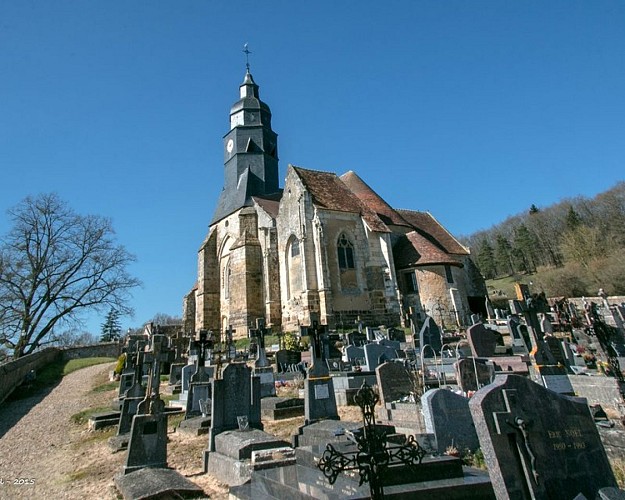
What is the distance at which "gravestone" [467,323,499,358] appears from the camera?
405 inches

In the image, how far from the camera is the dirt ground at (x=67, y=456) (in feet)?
16.9

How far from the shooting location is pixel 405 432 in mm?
5867

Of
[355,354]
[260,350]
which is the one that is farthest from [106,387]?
[355,354]

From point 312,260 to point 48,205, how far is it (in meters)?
17.3

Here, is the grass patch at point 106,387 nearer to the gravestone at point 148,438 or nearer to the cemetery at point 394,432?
the cemetery at point 394,432

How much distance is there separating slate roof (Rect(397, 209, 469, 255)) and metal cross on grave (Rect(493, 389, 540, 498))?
76.4 feet

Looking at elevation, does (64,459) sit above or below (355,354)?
below

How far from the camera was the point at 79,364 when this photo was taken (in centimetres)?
2420

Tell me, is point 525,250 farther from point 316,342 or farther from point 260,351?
point 316,342

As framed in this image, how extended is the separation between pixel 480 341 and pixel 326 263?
35.3 feet

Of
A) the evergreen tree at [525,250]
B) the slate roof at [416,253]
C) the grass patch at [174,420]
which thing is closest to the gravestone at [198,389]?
the grass patch at [174,420]

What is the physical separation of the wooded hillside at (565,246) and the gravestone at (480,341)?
94.1ft

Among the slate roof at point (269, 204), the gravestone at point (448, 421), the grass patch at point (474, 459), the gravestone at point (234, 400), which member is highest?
the slate roof at point (269, 204)

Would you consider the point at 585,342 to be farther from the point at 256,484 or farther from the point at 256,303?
the point at 256,303
